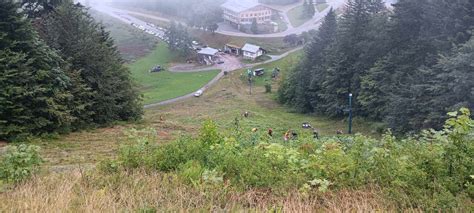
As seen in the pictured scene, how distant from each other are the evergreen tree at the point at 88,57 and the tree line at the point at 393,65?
52.6 feet

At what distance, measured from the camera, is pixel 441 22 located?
1077 inches

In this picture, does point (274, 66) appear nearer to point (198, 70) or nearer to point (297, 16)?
point (198, 70)

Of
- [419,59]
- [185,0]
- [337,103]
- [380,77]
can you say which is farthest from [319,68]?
[185,0]

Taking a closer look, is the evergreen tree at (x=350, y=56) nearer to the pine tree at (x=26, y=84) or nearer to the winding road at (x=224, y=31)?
the winding road at (x=224, y=31)

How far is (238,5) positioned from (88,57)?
217ft

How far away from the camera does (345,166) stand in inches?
209

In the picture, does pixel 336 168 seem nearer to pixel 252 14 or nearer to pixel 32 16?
pixel 32 16

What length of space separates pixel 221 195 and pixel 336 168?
1388 mm

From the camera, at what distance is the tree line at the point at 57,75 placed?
15164mm

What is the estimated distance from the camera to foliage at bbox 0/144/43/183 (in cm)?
559

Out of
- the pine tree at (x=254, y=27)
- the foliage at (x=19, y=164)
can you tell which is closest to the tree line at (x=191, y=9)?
the pine tree at (x=254, y=27)

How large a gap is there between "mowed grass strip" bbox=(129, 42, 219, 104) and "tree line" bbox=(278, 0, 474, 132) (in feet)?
38.5

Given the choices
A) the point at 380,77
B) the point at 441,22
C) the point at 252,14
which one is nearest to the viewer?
the point at 441,22

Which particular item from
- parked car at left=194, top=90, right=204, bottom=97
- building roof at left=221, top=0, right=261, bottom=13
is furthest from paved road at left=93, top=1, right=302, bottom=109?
building roof at left=221, top=0, right=261, bottom=13
